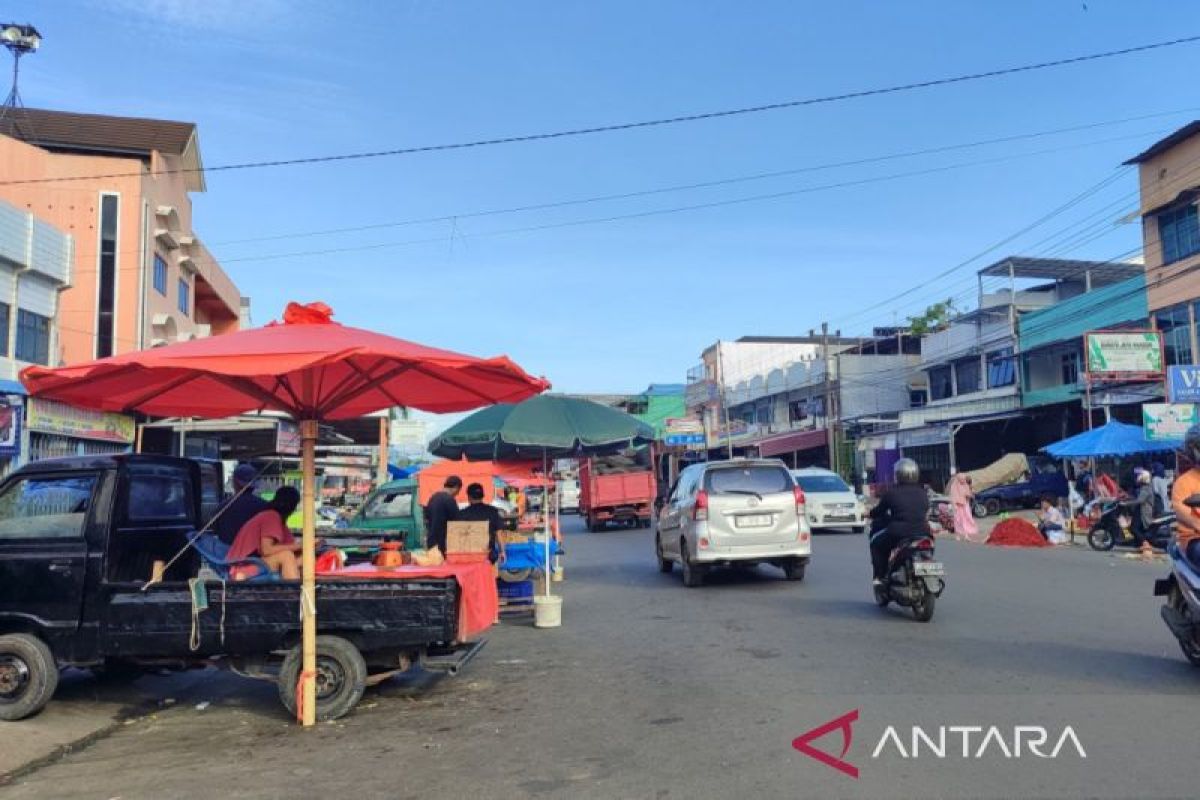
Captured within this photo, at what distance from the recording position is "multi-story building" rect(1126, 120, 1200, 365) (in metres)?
25.6

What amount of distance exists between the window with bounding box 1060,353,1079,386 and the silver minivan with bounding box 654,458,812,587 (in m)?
23.7

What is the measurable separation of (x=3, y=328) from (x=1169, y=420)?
24453 millimetres

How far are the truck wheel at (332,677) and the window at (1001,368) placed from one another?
33.6 metres

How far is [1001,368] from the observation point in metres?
36.0

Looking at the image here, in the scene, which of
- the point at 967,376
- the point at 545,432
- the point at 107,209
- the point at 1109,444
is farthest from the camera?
the point at 967,376

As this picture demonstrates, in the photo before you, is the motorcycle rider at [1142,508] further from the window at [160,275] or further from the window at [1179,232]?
the window at [160,275]

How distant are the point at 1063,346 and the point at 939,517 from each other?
11.8 meters

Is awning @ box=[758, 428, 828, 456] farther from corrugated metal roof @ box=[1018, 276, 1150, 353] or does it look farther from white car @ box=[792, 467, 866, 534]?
white car @ box=[792, 467, 866, 534]

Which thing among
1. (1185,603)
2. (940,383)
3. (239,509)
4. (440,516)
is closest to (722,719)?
(1185,603)

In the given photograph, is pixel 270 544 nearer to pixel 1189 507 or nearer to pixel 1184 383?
pixel 1189 507

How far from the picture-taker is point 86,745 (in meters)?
6.16

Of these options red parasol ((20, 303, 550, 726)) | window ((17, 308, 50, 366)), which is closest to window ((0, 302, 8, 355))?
window ((17, 308, 50, 366))

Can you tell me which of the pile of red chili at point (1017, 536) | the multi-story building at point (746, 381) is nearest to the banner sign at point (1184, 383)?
the pile of red chili at point (1017, 536)

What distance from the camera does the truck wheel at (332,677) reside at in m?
6.25
